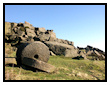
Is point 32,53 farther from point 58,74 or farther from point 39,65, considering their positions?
point 58,74

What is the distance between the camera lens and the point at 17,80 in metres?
5.29

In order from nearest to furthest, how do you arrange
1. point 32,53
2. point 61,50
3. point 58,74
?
point 58,74 < point 32,53 < point 61,50

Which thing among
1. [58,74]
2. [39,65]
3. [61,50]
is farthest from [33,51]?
[61,50]

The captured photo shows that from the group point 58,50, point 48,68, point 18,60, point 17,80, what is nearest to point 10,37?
point 58,50

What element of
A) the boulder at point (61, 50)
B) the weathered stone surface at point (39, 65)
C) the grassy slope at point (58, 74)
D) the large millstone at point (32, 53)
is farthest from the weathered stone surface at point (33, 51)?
the boulder at point (61, 50)

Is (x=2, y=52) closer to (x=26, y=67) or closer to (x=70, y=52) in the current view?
(x=26, y=67)

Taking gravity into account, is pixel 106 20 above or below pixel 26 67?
above

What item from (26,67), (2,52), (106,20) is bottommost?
(26,67)

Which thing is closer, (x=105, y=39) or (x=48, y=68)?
(x=105, y=39)

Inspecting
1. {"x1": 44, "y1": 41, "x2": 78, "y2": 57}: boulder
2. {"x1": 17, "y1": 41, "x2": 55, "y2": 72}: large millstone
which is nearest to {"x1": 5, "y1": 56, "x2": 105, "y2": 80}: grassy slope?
{"x1": 17, "y1": 41, "x2": 55, "y2": 72}: large millstone

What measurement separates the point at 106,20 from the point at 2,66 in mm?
5965

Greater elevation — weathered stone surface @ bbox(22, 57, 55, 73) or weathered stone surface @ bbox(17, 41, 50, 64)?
weathered stone surface @ bbox(17, 41, 50, 64)

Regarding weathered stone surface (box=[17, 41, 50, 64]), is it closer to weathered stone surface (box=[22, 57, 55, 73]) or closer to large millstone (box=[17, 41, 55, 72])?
large millstone (box=[17, 41, 55, 72])

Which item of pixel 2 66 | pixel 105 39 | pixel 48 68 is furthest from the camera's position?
pixel 48 68
